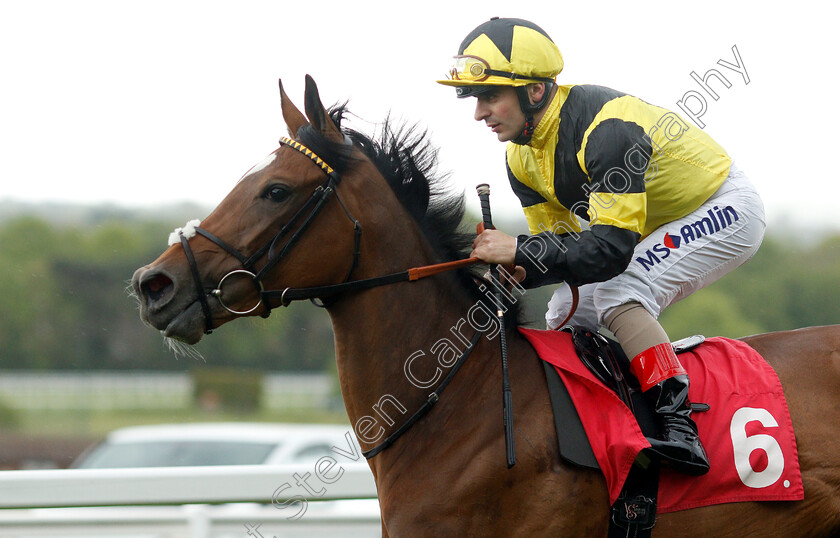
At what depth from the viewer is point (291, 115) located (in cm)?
267

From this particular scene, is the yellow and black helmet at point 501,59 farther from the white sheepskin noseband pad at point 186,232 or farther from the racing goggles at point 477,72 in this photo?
the white sheepskin noseband pad at point 186,232

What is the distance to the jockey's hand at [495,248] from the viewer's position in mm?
2592

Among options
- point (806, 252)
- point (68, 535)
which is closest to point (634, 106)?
point (68, 535)

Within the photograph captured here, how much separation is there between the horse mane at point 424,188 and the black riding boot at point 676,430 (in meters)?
0.53

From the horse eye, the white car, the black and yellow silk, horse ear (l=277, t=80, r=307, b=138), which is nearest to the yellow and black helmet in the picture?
the black and yellow silk

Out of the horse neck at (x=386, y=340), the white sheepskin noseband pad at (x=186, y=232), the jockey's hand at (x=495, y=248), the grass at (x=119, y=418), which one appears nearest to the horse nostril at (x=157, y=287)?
the white sheepskin noseband pad at (x=186, y=232)

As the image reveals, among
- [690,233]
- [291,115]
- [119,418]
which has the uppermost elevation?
[291,115]

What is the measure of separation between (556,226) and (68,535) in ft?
9.75

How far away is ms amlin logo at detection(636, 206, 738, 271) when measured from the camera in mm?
2795

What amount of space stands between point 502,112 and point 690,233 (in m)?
0.79

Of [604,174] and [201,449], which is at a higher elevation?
[604,174]

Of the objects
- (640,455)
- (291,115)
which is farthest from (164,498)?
(640,455)

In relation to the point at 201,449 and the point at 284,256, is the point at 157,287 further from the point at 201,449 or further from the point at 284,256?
the point at 201,449

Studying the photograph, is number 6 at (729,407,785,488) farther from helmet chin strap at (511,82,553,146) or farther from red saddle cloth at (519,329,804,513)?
helmet chin strap at (511,82,553,146)
